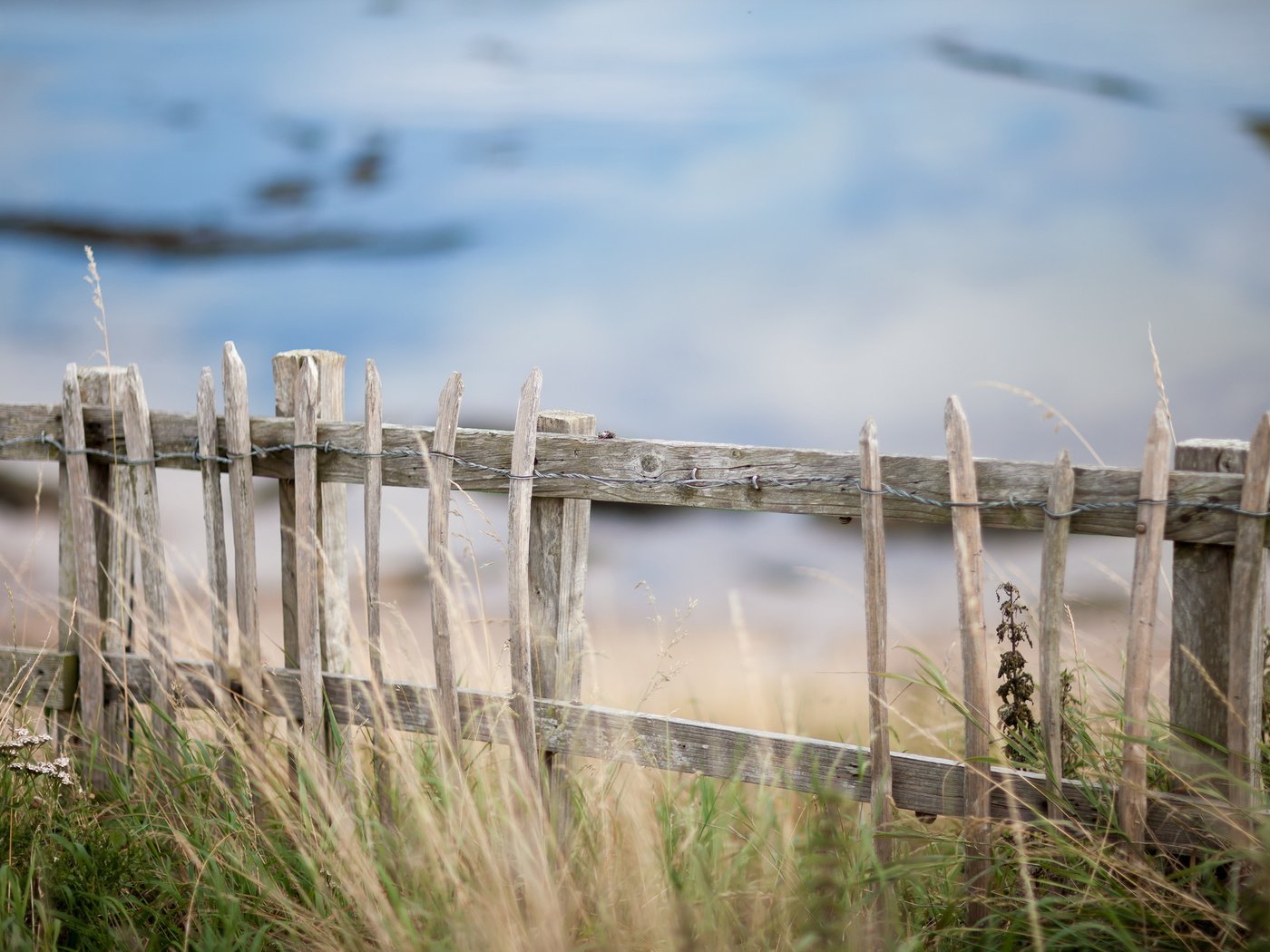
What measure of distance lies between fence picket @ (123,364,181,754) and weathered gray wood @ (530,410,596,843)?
4.92 feet

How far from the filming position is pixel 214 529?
12.0ft

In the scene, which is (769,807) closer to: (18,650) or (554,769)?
(554,769)

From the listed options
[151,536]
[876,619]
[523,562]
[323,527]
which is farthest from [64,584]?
[876,619]

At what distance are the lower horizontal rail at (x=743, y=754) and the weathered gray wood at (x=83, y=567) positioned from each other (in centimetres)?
28

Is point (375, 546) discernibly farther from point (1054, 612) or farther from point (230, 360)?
point (1054, 612)

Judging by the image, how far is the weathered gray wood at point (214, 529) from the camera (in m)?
3.60

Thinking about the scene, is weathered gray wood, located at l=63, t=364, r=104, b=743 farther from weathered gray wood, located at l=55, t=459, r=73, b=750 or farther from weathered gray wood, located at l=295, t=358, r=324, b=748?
weathered gray wood, located at l=295, t=358, r=324, b=748

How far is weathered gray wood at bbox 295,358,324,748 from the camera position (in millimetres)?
3426

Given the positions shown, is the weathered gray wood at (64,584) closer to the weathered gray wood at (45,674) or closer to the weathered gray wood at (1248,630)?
the weathered gray wood at (45,674)

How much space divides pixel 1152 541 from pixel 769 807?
1.30 metres

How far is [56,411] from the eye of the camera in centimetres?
387

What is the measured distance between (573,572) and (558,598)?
0.10 metres

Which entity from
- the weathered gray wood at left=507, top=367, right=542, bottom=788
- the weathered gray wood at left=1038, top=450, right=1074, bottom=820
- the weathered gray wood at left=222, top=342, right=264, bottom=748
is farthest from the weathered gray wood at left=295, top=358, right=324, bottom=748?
the weathered gray wood at left=1038, top=450, right=1074, bottom=820

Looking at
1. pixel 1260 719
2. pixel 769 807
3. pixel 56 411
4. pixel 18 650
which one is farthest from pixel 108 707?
pixel 1260 719
